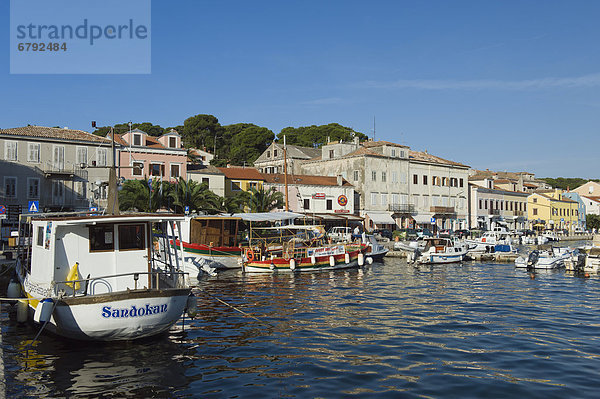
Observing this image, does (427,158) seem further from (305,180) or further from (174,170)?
(174,170)

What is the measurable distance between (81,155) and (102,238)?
38796 millimetres

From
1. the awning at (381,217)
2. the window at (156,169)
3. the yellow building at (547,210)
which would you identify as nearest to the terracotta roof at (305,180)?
the awning at (381,217)

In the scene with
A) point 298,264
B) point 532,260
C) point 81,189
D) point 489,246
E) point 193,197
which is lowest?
point 532,260

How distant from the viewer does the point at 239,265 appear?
124 feet

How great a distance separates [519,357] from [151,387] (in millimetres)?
9797

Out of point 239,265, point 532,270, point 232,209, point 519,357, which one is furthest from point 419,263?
point 519,357

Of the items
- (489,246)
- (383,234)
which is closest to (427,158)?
(383,234)

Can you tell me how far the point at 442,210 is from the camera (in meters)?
76.7

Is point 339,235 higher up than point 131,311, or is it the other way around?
point 339,235

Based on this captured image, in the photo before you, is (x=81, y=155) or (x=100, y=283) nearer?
(x=100, y=283)

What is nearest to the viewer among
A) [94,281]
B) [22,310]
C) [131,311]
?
[131,311]

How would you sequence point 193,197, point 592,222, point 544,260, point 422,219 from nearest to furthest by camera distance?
point 544,260, point 193,197, point 422,219, point 592,222

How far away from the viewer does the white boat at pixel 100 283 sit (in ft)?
44.7

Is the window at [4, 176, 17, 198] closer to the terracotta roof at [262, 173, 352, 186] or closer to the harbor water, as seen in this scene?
the terracotta roof at [262, 173, 352, 186]
